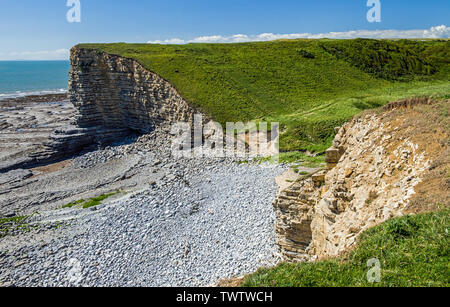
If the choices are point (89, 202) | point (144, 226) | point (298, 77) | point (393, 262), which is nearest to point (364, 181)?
point (393, 262)

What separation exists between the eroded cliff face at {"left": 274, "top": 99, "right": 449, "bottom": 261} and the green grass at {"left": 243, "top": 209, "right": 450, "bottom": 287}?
87cm

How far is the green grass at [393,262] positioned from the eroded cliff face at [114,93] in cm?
4340

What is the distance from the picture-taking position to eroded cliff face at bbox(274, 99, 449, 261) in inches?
381

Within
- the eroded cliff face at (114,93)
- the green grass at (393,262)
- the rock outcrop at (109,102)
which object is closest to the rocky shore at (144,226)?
the green grass at (393,262)

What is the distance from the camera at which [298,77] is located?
2319 inches

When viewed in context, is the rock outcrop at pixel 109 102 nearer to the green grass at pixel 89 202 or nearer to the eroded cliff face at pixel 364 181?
the green grass at pixel 89 202

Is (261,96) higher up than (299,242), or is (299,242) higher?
(261,96)

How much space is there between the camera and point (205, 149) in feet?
134

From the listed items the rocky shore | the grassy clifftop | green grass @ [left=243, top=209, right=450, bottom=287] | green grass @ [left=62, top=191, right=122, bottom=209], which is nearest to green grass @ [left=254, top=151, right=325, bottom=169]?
the rocky shore

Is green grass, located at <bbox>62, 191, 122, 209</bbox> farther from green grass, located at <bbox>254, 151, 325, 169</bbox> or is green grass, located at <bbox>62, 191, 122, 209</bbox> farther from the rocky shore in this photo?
green grass, located at <bbox>254, 151, 325, 169</bbox>

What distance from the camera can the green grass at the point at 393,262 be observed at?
6.73m

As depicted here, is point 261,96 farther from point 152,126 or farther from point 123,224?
point 123,224

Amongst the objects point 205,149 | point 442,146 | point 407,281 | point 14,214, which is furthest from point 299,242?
point 14,214

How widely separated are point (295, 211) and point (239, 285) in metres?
8.22
